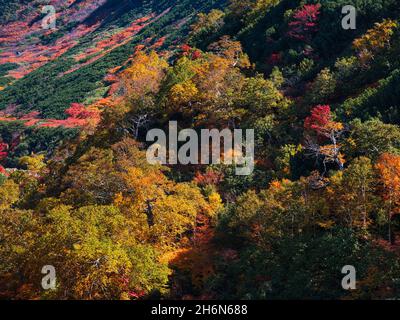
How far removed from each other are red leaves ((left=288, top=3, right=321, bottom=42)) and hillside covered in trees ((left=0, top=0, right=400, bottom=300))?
0.52 ft

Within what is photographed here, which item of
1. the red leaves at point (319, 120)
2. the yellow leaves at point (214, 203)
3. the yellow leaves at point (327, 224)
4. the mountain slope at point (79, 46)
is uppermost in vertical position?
the mountain slope at point (79, 46)

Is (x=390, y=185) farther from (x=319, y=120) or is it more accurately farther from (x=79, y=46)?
(x=79, y=46)

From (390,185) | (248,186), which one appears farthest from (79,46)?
(390,185)

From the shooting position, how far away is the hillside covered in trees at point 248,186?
87.8 ft

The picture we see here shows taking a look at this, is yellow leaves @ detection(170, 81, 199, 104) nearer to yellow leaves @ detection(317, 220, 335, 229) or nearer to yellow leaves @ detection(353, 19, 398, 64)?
yellow leaves @ detection(353, 19, 398, 64)

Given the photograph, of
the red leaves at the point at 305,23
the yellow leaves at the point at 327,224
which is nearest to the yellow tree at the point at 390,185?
the yellow leaves at the point at 327,224

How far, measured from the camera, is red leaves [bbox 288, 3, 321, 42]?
59.7 metres

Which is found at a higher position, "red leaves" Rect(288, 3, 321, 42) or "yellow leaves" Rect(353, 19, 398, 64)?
"red leaves" Rect(288, 3, 321, 42)

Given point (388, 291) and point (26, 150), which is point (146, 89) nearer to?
point (388, 291)

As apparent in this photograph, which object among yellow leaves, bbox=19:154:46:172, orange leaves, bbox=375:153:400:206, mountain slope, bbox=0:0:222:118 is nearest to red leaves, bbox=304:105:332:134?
orange leaves, bbox=375:153:400:206

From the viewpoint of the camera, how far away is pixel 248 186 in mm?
40125

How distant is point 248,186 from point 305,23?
28.2 m

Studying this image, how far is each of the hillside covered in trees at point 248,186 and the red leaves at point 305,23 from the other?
0.16 m

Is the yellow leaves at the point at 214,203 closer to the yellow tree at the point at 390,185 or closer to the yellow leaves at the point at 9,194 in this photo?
the yellow tree at the point at 390,185
